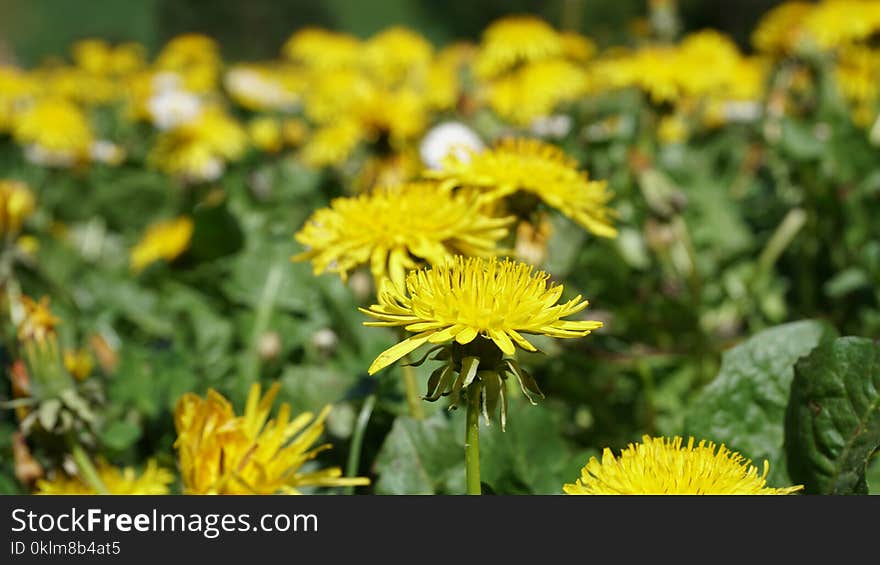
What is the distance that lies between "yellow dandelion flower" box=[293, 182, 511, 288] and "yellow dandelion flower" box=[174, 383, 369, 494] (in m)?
0.17

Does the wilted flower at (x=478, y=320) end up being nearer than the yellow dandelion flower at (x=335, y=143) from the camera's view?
Yes

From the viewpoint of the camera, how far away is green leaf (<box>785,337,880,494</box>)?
820 millimetres

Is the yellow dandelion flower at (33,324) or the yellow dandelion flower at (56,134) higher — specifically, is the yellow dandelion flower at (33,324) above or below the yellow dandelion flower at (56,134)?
below

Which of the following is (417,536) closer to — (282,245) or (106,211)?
(282,245)

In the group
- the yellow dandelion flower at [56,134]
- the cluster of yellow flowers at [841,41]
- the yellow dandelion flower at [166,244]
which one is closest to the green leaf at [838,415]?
the yellow dandelion flower at [166,244]

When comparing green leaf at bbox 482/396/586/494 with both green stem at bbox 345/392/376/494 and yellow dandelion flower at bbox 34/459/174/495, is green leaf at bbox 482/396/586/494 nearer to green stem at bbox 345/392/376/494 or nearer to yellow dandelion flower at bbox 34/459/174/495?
green stem at bbox 345/392/376/494

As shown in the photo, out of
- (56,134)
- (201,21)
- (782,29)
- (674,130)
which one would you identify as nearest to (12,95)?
(56,134)

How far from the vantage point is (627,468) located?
26.6 inches

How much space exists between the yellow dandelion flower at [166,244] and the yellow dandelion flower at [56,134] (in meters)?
1.00

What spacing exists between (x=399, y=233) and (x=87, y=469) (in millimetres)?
432

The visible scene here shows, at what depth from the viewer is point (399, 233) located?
0.90 meters

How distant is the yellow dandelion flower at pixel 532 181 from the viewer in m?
0.98

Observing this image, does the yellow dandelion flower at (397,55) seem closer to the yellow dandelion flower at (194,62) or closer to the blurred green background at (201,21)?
the yellow dandelion flower at (194,62)

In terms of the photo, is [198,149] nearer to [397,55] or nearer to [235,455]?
[397,55]
